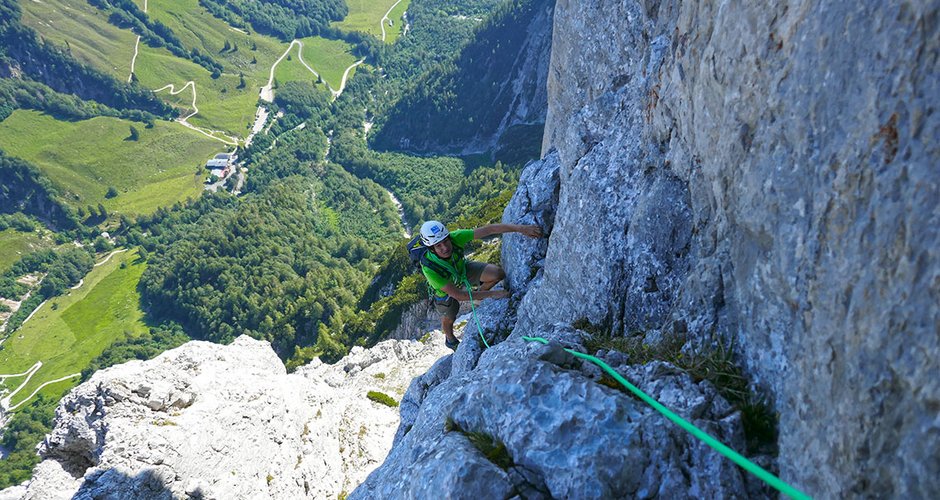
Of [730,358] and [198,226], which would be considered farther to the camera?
[198,226]

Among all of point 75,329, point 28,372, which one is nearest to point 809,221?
point 28,372

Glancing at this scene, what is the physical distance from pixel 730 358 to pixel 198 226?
718 ft

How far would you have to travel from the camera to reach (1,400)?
13938 cm

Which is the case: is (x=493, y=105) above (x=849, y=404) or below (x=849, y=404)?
below

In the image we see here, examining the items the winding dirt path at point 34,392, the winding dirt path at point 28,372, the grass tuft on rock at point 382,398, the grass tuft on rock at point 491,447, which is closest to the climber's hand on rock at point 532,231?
the grass tuft on rock at point 491,447

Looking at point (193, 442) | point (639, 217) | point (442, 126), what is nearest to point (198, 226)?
point (442, 126)

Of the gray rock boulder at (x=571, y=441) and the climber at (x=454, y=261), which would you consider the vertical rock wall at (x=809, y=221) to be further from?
the climber at (x=454, y=261)

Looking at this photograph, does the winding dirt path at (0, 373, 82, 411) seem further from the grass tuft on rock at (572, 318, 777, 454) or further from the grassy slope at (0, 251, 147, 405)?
the grass tuft on rock at (572, 318, 777, 454)

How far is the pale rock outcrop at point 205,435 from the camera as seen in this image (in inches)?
813

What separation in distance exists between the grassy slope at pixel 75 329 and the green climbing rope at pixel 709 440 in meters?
173

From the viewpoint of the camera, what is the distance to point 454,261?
15.5 m

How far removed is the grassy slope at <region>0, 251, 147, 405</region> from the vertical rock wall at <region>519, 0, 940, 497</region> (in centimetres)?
17347

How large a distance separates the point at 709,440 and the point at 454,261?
10046mm

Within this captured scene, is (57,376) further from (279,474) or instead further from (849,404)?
(849,404)
